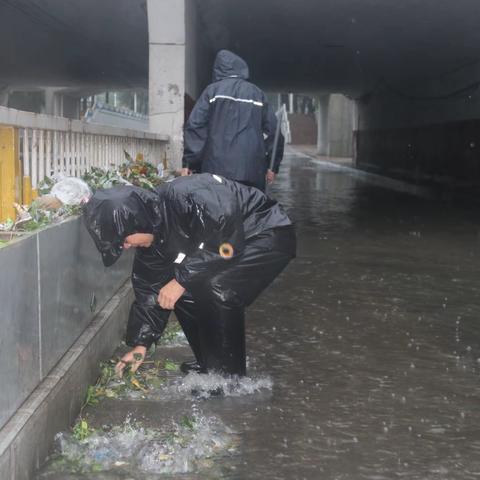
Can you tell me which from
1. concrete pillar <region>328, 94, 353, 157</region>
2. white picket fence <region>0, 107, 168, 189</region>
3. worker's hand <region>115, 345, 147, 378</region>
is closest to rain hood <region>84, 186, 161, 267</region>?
white picket fence <region>0, 107, 168, 189</region>

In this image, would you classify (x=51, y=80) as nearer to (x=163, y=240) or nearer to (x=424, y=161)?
(x=424, y=161)

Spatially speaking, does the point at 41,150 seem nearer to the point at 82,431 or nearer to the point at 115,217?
the point at 115,217

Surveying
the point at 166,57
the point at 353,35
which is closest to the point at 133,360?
the point at 166,57

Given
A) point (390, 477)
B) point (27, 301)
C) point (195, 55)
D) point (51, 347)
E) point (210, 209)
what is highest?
point (195, 55)

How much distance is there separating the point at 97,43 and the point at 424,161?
1069cm

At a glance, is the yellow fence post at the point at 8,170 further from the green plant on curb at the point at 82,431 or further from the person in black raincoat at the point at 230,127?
the person in black raincoat at the point at 230,127

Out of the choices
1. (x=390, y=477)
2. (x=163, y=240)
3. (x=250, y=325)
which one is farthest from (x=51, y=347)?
(x=250, y=325)

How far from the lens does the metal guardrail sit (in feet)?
12.4

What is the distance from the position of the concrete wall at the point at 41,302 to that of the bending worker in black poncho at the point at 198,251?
0.27 m

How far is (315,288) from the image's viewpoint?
7.45m

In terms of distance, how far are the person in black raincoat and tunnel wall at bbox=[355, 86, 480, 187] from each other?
1366 centimetres

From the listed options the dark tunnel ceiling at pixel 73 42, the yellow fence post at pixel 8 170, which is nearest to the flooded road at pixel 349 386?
the yellow fence post at pixel 8 170

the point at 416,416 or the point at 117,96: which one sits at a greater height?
the point at 117,96

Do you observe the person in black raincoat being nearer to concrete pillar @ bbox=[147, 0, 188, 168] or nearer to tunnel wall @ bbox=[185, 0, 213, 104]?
concrete pillar @ bbox=[147, 0, 188, 168]
